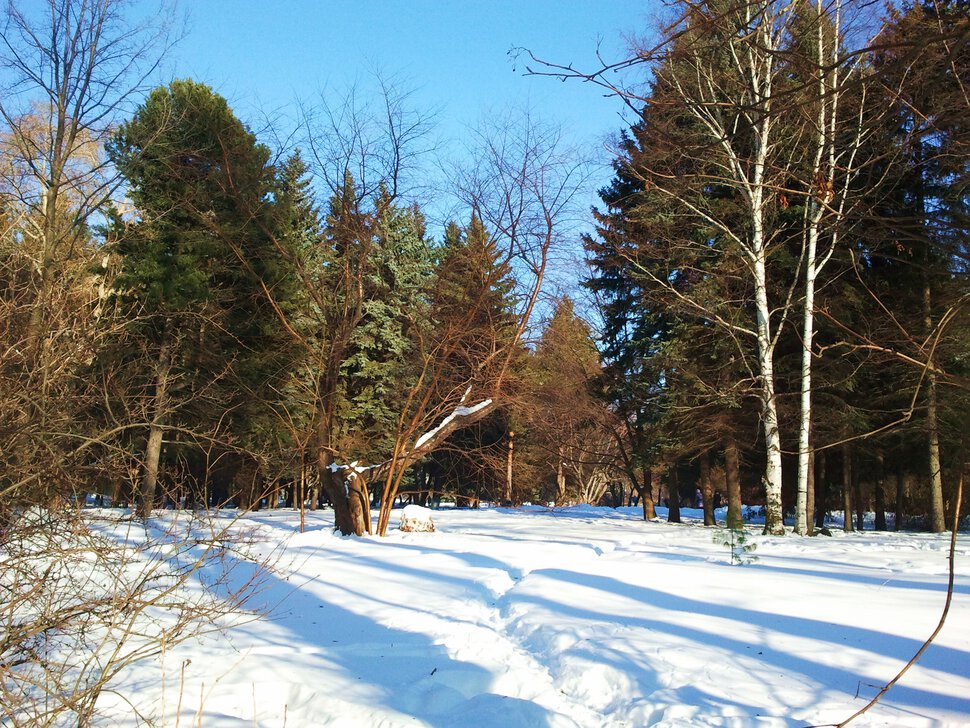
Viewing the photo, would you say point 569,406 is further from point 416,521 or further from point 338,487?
point 338,487

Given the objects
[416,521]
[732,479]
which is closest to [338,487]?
[416,521]

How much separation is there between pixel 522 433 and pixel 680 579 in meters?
20.6

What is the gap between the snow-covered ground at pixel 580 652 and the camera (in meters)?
4.00

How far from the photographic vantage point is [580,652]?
193 inches

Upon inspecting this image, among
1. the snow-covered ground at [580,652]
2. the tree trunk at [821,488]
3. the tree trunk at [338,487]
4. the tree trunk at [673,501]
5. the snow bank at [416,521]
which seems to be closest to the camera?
the snow-covered ground at [580,652]

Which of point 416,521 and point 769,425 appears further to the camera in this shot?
point 769,425

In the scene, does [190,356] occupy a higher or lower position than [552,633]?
higher

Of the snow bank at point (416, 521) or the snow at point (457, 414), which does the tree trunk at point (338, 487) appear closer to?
the snow bank at point (416, 521)

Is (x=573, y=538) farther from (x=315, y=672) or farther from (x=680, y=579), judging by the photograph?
(x=315, y=672)

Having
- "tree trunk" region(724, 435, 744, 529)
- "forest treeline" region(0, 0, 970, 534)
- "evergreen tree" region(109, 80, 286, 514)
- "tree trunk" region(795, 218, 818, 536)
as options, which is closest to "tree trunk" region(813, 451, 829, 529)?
"forest treeline" region(0, 0, 970, 534)

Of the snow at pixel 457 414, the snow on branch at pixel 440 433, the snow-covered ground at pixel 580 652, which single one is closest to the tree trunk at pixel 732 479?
the snow on branch at pixel 440 433

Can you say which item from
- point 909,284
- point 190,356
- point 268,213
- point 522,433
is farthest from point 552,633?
point 522,433

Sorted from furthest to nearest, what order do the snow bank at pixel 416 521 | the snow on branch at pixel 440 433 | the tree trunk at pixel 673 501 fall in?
the tree trunk at pixel 673 501, the snow bank at pixel 416 521, the snow on branch at pixel 440 433

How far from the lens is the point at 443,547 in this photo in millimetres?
10750
